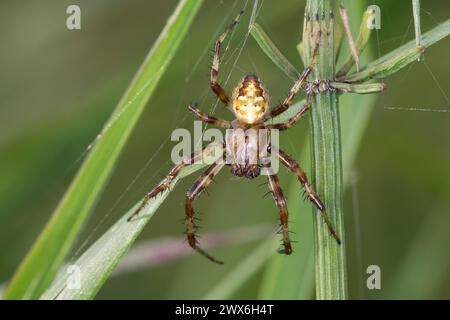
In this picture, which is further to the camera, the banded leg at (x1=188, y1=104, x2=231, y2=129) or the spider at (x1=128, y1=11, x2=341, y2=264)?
the banded leg at (x1=188, y1=104, x2=231, y2=129)

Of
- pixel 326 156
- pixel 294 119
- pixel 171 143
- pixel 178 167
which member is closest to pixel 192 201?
pixel 178 167

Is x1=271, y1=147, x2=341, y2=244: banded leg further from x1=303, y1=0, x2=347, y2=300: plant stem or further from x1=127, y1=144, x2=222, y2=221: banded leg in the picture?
x1=127, y1=144, x2=222, y2=221: banded leg

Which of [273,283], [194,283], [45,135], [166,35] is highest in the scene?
[166,35]

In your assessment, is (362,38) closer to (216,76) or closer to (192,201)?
(216,76)

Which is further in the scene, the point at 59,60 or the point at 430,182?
the point at 59,60

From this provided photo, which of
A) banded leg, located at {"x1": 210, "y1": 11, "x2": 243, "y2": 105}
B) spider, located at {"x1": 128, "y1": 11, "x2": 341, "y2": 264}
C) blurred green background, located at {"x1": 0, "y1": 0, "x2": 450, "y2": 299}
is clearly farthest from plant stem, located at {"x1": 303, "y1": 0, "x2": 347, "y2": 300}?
blurred green background, located at {"x1": 0, "y1": 0, "x2": 450, "y2": 299}

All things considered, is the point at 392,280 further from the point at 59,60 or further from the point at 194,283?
the point at 59,60
